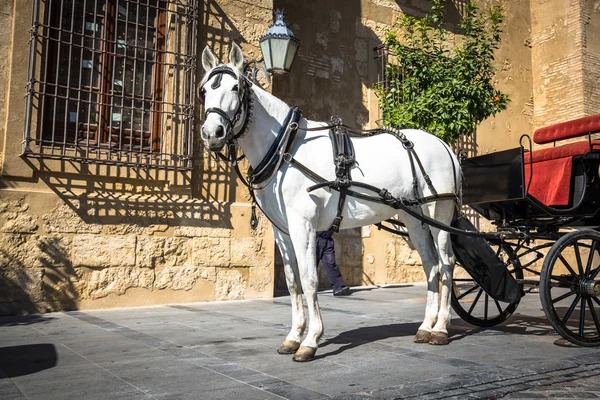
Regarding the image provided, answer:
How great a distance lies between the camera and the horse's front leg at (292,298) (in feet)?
13.3

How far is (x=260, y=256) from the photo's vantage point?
8117mm

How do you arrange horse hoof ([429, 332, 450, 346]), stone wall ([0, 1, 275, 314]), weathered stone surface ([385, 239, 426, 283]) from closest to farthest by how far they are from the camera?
horse hoof ([429, 332, 450, 346]) < stone wall ([0, 1, 275, 314]) < weathered stone surface ([385, 239, 426, 283])

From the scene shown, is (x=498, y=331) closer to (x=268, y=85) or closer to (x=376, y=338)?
(x=376, y=338)

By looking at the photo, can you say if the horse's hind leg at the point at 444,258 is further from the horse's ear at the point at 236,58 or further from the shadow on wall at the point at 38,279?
the shadow on wall at the point at 38,279

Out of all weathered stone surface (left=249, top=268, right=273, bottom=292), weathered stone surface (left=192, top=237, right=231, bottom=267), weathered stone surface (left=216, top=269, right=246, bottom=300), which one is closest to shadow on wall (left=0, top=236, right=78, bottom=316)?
weathered stone surface (left=192, top=237, right=231, bottom=267)

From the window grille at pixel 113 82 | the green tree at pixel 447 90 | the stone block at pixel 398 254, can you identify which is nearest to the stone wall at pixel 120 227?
the window grille at pixel 113 82

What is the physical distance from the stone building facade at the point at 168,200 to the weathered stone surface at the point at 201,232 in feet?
0.06

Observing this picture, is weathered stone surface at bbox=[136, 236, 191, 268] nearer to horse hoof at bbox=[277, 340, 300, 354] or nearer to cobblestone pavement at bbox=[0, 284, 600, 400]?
cobblestone pavement at bbox=[0, 284, 600, 400]

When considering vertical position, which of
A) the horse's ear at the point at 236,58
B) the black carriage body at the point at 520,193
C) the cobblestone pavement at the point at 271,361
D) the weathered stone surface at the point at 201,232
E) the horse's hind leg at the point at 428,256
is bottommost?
the cobblestone pavement at the point at 271,361

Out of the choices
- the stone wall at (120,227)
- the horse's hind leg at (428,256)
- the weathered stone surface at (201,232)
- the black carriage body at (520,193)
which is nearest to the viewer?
the black carriage body at (520,193)

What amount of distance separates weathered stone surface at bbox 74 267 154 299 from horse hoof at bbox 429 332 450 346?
4186 mm

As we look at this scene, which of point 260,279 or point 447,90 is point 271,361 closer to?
point 260,279

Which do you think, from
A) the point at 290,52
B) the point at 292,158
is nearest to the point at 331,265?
the point at 290,52

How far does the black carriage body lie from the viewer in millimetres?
4547
